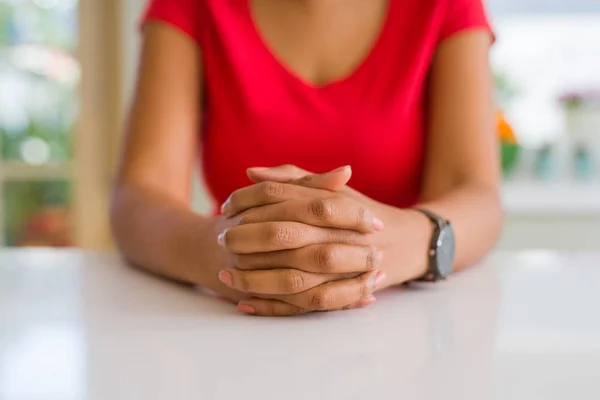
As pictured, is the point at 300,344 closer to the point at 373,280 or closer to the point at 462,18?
the point at 373,280

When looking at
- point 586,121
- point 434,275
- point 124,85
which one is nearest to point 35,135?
point 124,85

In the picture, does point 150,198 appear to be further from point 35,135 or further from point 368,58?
point 35,135

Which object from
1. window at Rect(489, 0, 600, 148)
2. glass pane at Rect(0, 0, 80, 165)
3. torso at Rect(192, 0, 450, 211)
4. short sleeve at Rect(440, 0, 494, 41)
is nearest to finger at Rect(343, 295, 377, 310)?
torso at Rect(192, 0, 450, 211)

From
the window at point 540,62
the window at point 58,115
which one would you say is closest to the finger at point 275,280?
the window at point 540,62

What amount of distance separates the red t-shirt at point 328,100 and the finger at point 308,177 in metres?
0.40

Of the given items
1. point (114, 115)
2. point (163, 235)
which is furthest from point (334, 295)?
point (114, 115)

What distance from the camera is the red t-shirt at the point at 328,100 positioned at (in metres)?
1.10

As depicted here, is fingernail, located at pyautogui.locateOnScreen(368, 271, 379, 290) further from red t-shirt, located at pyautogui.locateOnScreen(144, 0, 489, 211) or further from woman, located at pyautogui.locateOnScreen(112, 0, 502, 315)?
red t-shirt, located at pyautogui.locateOnScreen(144, 0, 489, 211)

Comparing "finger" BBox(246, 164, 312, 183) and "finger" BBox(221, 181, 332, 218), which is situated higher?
"finger" BBox(246, 164, 312, 183)

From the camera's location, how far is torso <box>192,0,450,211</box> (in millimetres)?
1106

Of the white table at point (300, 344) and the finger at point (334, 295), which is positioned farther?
the finger at point (334, 295)

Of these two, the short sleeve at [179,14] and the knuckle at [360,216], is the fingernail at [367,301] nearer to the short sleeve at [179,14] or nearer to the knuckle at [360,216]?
the knuckle at [360,216]

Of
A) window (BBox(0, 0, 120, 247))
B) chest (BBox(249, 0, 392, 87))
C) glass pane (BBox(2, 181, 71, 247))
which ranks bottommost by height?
glass pane (BBox(2, 181, 71, 247))

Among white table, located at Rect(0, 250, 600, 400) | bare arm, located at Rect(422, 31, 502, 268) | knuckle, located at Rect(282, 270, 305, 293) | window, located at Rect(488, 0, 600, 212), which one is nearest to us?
white table, located at Rect(0, 250, 600, 400)
